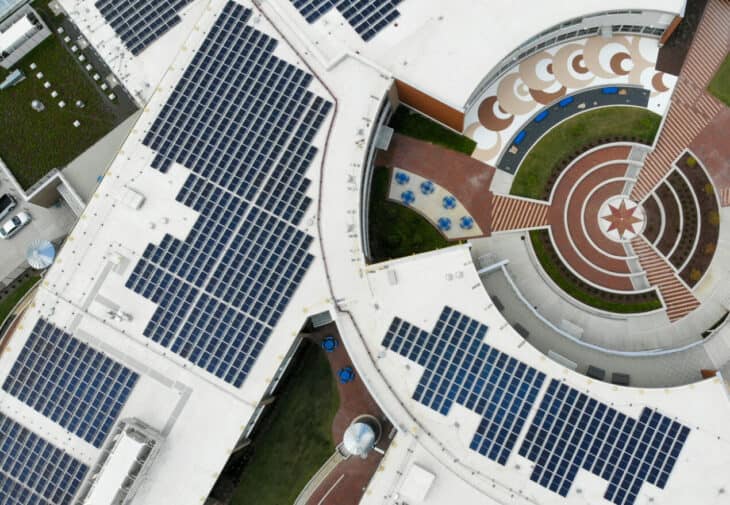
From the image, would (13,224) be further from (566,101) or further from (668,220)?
(668,220)

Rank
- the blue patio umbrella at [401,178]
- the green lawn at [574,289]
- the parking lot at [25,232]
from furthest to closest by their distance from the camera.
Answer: the parking lot at [25,232]
the blue patio umbrella at [401,178]
the green lawn at [574,289]

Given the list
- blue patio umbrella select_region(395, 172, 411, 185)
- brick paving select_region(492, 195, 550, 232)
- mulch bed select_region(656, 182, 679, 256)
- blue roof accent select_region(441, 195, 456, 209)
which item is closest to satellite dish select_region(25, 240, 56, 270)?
blue patio umbrella select_region(395, 172, 411, 185)

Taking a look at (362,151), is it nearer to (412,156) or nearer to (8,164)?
(412,156)

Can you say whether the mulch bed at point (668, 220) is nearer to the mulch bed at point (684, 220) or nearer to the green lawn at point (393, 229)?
the mulch bed at point (684, 220)

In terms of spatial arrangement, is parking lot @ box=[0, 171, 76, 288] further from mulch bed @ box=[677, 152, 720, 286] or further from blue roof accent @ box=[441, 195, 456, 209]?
mulch bed @ box=[677, 152, 720, 286]

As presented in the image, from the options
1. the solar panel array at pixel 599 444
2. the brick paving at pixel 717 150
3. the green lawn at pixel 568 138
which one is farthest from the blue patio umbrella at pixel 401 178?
the brick paving at pixel 717 150

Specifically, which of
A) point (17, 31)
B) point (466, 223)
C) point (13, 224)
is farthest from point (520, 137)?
point (13, 224)
